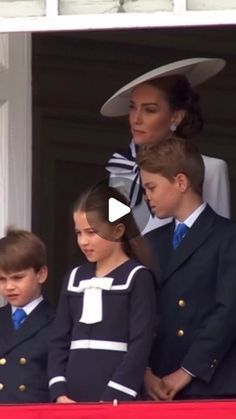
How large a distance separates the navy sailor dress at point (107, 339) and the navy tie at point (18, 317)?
0.32 metres

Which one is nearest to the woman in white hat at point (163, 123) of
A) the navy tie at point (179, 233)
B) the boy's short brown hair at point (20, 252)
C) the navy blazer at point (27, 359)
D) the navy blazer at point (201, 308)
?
the navy tie at point (179, 233)

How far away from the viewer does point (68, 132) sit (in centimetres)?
940

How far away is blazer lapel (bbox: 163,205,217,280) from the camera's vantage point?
6762mm

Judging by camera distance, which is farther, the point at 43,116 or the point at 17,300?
the point at 43,116

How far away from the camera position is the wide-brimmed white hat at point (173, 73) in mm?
7168

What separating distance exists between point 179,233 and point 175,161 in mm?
250

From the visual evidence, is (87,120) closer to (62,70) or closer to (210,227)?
(62,70)

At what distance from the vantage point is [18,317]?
7.08 m

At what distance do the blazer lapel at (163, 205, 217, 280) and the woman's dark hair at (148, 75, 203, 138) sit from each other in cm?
39

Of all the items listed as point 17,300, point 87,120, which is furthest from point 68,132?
point 17,300

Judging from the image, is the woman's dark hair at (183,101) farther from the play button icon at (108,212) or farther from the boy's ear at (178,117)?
the play button icon at (108,212)

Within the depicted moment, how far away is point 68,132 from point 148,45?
57cm

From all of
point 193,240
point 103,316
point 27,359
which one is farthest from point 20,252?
point 193,240

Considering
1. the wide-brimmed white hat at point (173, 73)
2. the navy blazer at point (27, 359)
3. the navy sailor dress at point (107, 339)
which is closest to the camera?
the navy sailor dress at point (107, 339)
